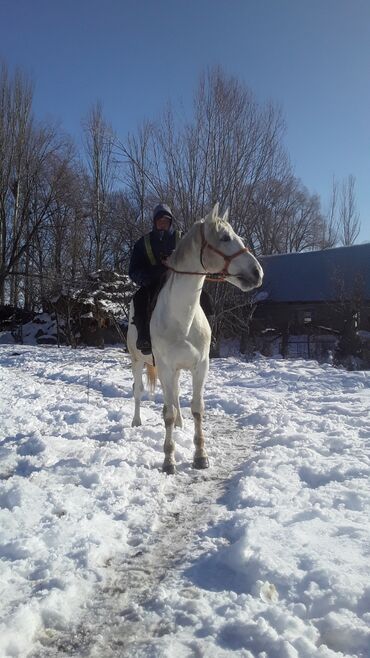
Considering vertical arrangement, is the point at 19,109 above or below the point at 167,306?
above

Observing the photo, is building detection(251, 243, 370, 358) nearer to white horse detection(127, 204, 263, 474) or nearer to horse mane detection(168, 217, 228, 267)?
white horse detection(127, 204, 263, 474)

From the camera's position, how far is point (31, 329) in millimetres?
26719

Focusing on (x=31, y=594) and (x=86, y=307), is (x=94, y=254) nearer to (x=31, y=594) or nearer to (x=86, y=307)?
(x=86, y=307)

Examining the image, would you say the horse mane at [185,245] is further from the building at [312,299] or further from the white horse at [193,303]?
the building at [312,299]

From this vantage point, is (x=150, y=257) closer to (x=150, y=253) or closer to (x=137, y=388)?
(x=150, y=253)

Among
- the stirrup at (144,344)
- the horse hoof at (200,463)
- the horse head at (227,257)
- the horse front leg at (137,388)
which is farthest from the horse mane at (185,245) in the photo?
the horse front leg at (137,388)

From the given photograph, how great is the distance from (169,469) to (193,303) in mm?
1714

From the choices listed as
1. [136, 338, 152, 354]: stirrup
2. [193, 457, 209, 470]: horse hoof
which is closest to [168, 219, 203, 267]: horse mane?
[136, 338, 152, 354]: stirrup

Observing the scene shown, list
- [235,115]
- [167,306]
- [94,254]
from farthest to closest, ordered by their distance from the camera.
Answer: [94,254] < [235,115] < [167,306]

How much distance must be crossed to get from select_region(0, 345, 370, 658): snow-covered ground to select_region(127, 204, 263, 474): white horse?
54cm

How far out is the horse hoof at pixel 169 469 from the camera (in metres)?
4.41

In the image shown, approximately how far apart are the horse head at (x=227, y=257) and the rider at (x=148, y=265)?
45.0 inches

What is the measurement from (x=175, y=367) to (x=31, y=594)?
2.89 meters

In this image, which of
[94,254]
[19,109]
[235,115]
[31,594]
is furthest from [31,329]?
[31,594]
